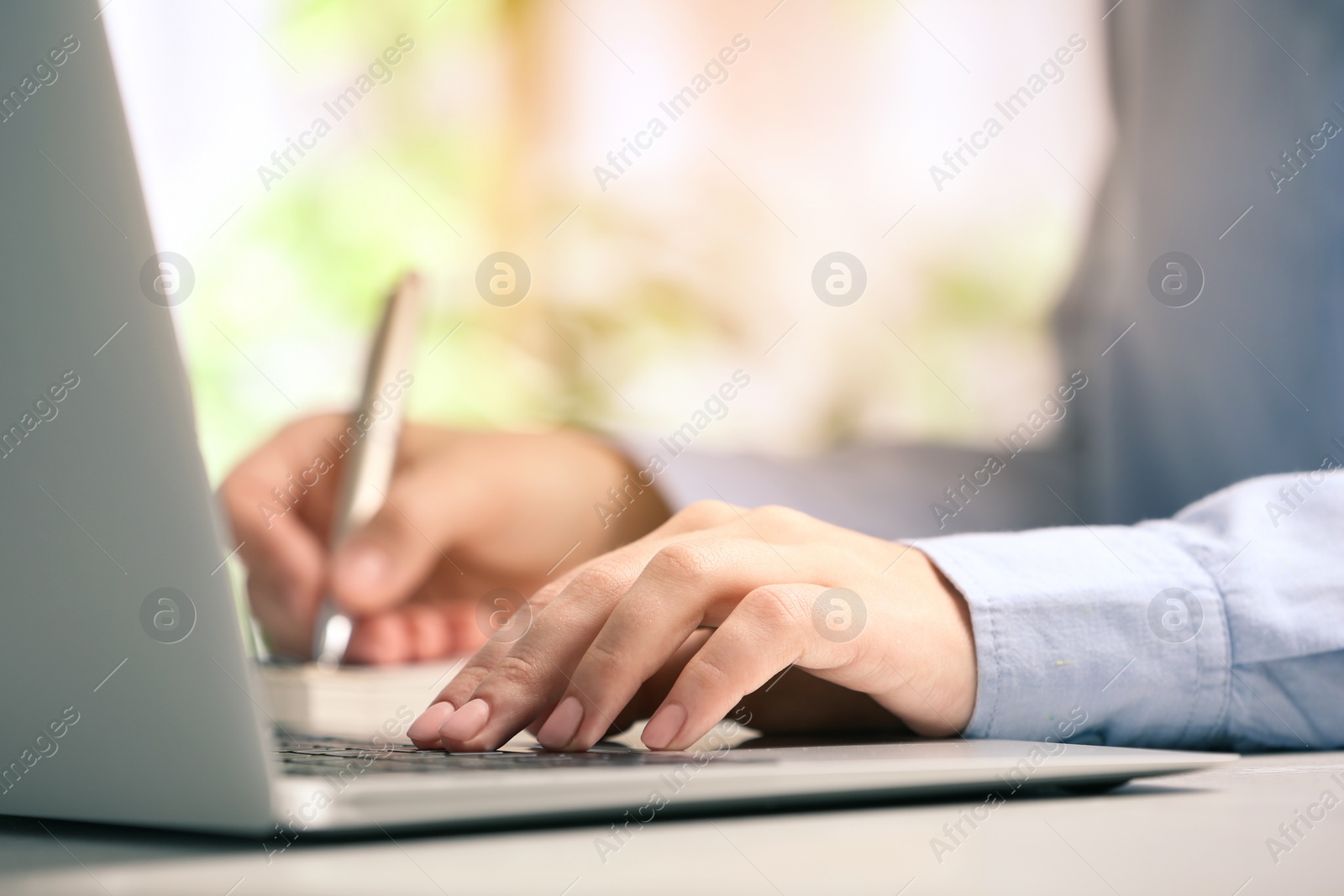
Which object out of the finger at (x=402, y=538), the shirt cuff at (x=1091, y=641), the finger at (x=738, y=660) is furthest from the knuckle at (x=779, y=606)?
the finger at (x=402, y=538)

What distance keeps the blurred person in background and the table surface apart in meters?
0.11

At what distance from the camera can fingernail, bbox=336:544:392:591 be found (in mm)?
894

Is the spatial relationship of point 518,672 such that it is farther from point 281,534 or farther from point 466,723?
point 281,534

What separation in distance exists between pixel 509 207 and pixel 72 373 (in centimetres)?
210

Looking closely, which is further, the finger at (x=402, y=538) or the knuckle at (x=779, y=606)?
the finger at (x=402, y=538)

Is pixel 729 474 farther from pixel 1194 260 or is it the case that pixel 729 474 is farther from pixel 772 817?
pixel 772 817

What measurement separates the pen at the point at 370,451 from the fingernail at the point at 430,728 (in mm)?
584

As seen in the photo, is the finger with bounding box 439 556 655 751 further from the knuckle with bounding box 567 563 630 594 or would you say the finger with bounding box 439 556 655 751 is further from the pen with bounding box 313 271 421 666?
the pen with bounding box 313 271 421 666

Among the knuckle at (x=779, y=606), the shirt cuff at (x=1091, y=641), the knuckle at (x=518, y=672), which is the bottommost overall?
the shirt cuff at (x=1091, y=641)

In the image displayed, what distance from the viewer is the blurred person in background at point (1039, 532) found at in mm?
369

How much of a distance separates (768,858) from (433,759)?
0.11 meters

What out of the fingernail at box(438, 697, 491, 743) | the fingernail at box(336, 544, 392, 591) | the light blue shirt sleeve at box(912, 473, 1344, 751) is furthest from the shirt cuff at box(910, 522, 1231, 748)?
the fingernail at box(336, 544, 392, 591)

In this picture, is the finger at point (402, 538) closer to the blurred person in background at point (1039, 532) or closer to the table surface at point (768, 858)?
the blurred person in background at point (1039, 532)

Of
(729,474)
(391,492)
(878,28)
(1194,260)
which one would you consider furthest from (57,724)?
(878,28)
